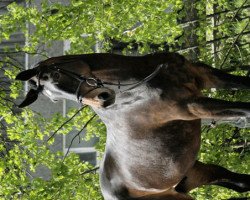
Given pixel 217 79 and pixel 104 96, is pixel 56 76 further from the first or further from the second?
pixel 217 79

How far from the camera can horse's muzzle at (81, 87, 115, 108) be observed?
3941 millimetres

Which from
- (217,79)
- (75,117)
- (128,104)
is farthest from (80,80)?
(75,117)

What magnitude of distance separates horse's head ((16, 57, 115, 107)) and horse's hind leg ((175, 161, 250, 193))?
6.54 ft

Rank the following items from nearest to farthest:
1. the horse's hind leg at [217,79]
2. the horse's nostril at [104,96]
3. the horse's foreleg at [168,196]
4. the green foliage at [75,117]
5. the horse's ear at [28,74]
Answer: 1. the horse's nostril at [104,96]
2. the horse's ear at [28,74]
3. the horse's hind leg at [217,79]
4. the horse's foreleg at [168,196]
5. the green foliage at [75,117]

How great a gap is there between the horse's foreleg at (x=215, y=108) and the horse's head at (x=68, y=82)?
83 centimetres

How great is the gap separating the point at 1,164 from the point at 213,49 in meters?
6.21

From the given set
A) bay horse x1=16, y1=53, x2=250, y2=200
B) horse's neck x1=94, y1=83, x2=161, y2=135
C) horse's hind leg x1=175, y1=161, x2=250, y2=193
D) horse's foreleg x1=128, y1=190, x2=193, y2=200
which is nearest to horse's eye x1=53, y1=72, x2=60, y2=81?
bay horse x1=16, y1=53, x2=250, y2=200

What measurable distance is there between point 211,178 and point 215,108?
1.47 m

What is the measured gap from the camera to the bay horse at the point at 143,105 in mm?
4176

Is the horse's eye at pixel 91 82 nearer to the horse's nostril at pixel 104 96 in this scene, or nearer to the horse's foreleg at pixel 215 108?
the horse's nostril at pixel 104 96

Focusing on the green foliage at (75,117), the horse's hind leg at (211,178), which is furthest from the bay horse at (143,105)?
the green foliage at (75,117)

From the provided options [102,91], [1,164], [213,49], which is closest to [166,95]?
[102,91]

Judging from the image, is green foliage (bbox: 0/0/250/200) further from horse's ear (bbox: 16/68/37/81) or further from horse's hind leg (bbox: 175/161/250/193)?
horse's ear (bbox: 16/68/37/81)

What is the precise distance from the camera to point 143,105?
15.0 feet
